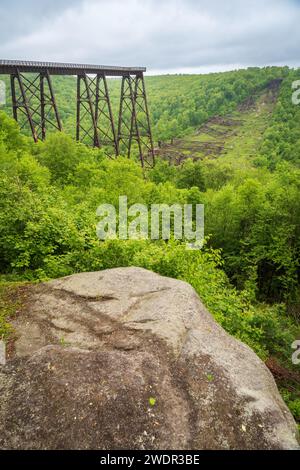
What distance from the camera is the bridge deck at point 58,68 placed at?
21000mm

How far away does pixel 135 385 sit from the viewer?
4.30 m

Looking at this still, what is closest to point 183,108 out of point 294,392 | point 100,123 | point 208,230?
point 100,123

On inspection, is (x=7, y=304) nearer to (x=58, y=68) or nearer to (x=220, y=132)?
(x=58, y=68)

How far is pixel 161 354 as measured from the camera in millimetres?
4824

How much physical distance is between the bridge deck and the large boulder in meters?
19.3

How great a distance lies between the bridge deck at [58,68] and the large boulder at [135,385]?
1927cm

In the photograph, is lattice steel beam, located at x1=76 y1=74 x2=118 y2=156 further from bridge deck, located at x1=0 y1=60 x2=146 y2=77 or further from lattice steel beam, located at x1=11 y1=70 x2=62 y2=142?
lattice steel beam, located at x1=11 y1=70 x2=62 y2=142

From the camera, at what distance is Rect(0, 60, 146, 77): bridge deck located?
21.0m

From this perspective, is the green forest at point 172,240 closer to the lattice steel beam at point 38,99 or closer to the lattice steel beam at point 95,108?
the lattice steel beam at point 38,99

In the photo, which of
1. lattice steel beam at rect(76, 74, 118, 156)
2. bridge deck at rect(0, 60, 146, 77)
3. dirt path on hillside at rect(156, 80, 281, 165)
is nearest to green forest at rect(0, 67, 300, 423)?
lattice steel beam at rect(76, 74, 118, 156)

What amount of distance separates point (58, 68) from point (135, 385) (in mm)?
23391

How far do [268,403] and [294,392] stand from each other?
5.81 m

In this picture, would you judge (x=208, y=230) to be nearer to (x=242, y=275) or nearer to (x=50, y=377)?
(x=242, y=275)

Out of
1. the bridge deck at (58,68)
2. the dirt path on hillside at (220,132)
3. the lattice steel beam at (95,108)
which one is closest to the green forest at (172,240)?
the lattice steel beam at (95,108)
